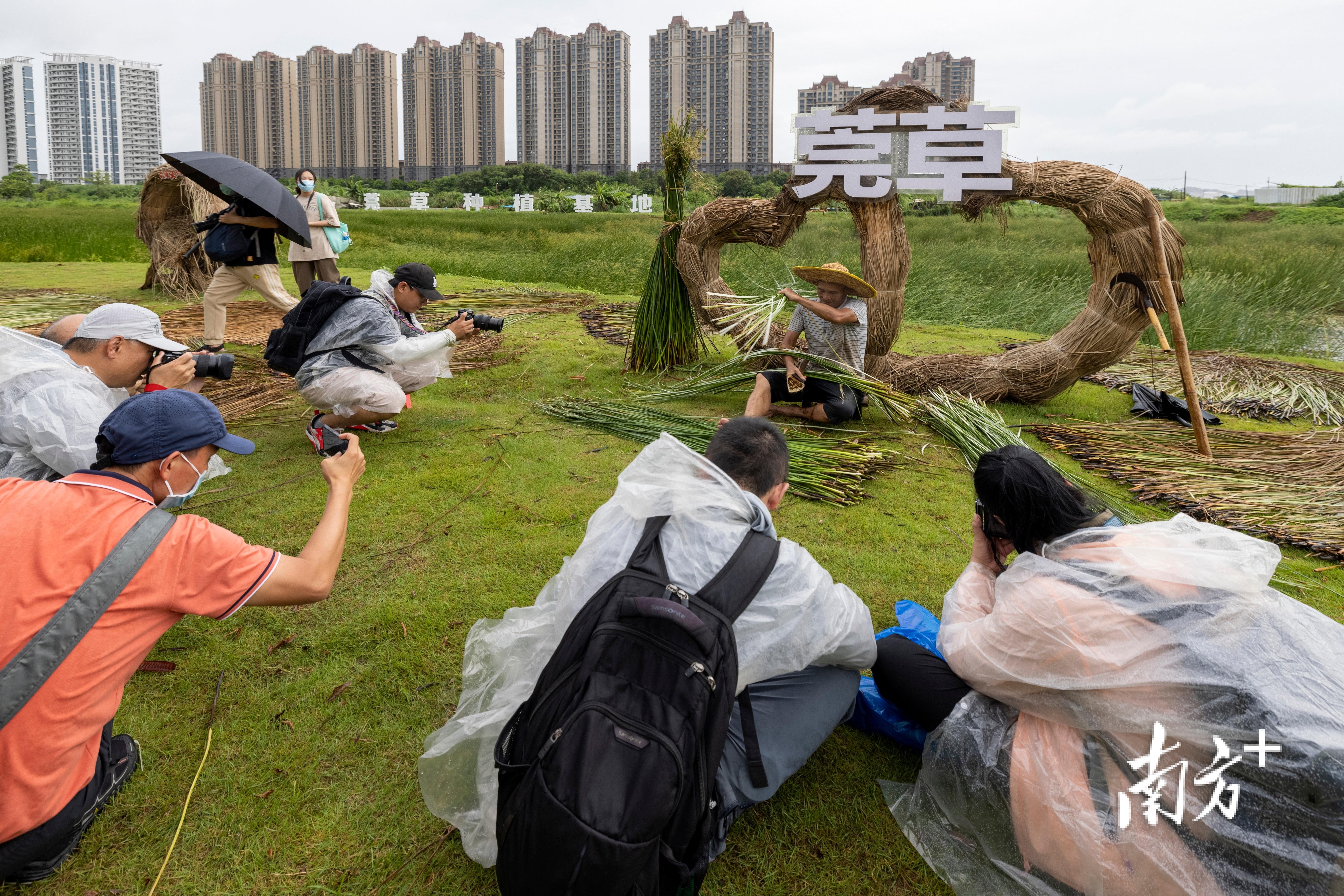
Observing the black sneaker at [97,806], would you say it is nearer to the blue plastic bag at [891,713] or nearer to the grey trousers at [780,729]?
the grey trousers at [780,729]

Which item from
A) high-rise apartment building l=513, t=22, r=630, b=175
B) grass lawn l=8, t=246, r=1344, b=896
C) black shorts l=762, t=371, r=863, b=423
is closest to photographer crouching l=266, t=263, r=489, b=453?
grass lawn l=8, t=246, r=1344, b=896

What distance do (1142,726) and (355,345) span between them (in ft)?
12.1

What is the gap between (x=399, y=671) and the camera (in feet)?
7.35

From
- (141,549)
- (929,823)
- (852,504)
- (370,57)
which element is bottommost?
(929,823)

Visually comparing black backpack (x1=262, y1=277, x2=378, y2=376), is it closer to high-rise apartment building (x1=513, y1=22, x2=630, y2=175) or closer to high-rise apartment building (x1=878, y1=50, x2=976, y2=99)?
high-rise apartment building (x1=878, y1=50, x2=976, y2=99)

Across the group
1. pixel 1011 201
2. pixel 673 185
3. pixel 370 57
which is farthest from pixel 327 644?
pixel 370 57

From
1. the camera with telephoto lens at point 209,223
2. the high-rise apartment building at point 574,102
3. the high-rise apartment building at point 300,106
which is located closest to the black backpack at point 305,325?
the camera with telephoto lens at point 209,223

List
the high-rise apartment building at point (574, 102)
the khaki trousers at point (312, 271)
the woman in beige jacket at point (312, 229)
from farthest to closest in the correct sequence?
1. the high-rise apartment building at point (574, 102)
2. the khaki trousers at point (312, 271)
3. the woman in beige jacket at point (312, 229)

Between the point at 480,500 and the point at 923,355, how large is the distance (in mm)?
4225

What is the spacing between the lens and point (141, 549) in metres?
1.38

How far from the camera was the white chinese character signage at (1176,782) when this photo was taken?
1264mm

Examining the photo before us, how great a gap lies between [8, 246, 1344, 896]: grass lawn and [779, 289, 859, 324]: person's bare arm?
2.44ft

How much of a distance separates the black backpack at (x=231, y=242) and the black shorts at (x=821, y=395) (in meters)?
3.54

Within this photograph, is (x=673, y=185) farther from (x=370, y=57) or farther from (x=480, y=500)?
(x=370, y=57)
